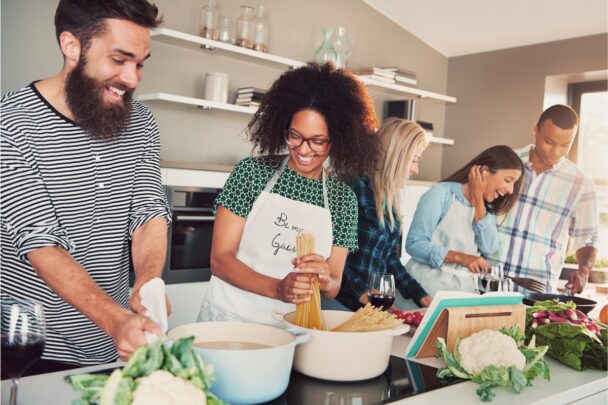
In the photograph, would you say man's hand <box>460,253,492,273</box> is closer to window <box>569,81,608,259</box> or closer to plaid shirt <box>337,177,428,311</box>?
plaid shirt <box>337,177,428,311</box>

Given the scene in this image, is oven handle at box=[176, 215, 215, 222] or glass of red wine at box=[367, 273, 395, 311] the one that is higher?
oven handle at box=[176, 215, 215, 222]

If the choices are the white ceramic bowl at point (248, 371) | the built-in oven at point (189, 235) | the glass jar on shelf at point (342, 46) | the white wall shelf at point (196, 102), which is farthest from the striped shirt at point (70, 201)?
the glass jar on shelf at point (342, 46)

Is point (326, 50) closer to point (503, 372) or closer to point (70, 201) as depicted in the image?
point (70, 201)

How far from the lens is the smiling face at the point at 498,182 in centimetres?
280

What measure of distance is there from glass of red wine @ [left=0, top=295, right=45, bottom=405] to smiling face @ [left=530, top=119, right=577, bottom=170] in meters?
2.80

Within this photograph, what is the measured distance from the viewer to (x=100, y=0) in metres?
1.46

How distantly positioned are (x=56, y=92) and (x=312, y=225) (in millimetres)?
817

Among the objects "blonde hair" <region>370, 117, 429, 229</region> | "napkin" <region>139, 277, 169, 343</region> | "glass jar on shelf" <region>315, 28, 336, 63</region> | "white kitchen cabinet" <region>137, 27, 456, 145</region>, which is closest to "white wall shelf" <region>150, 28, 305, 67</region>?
"white kitchen cabinet" <region>137, 27, 456, 145</region>

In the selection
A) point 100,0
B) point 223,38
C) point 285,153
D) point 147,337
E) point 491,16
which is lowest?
point 147,337

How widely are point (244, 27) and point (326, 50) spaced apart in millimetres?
738

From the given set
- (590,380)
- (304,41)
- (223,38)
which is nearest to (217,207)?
(590,380)

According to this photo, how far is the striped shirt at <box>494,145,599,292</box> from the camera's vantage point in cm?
321

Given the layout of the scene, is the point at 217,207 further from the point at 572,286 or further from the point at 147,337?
the point at 572,286

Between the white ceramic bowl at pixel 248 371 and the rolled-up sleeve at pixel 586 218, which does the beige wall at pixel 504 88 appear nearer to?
the rolled-up sleeve at pixel 586 218
